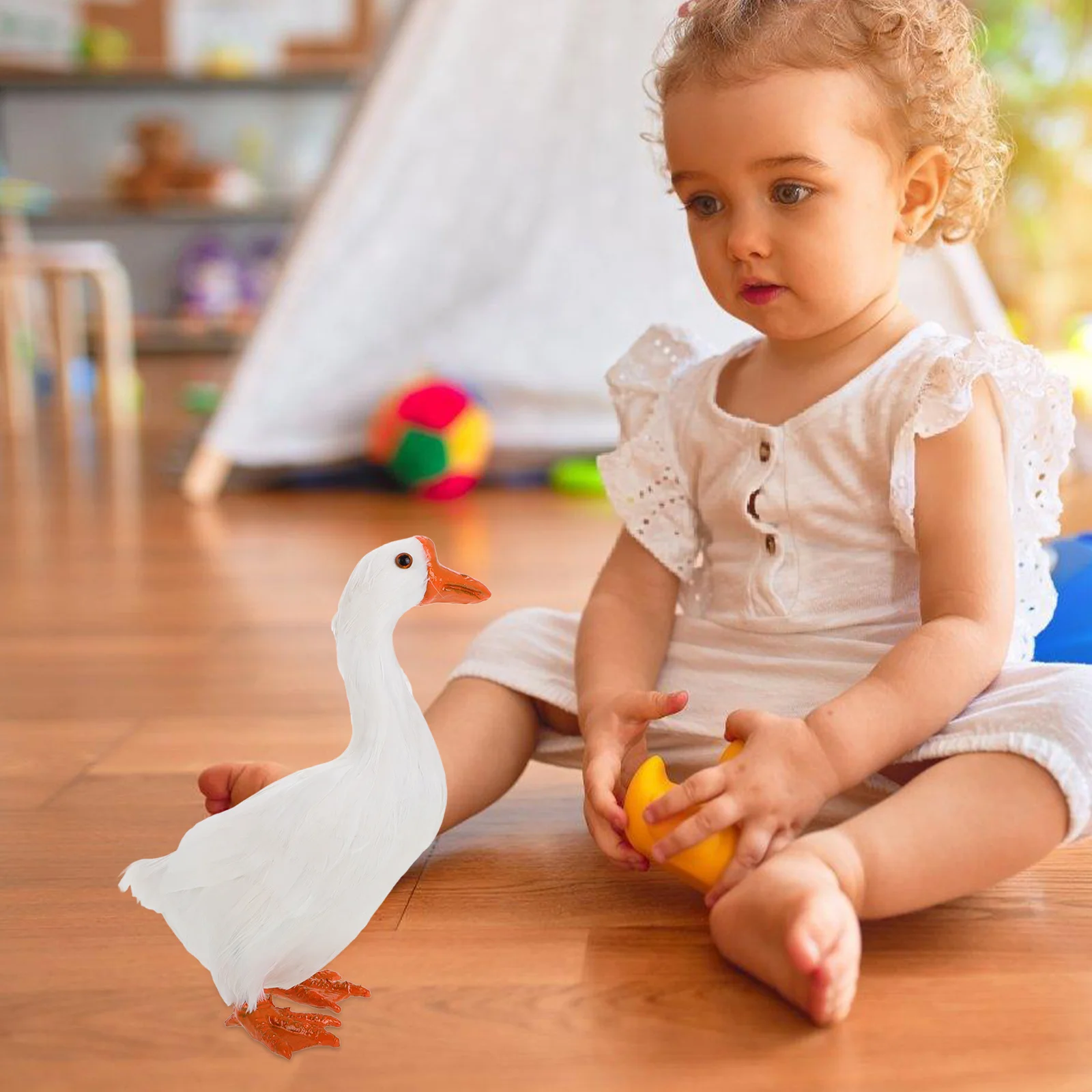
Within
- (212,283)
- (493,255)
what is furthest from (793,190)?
(212,283)

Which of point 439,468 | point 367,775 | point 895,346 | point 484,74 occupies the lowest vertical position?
point 439,468

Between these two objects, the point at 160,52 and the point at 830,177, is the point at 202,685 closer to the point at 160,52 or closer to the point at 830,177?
the point at 830,177

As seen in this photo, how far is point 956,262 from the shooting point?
2021mm

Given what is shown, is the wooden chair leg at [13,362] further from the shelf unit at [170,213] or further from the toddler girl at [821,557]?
the toddler girl at [821,557]

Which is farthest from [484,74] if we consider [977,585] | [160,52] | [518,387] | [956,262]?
[160,52]

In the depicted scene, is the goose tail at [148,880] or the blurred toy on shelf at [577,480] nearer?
the goose tail at [148,880]

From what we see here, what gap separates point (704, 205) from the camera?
2.64 ft

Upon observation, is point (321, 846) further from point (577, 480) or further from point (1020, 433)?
point (577, 480)

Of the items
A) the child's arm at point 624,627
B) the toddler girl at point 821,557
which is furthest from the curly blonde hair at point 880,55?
the child's arm at point 624,627

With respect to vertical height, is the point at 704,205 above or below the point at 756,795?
above

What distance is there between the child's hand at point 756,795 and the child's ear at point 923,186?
30 cm

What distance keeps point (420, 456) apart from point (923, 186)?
129cm

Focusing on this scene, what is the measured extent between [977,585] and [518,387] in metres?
1.46

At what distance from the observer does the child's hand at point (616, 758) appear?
73cm
